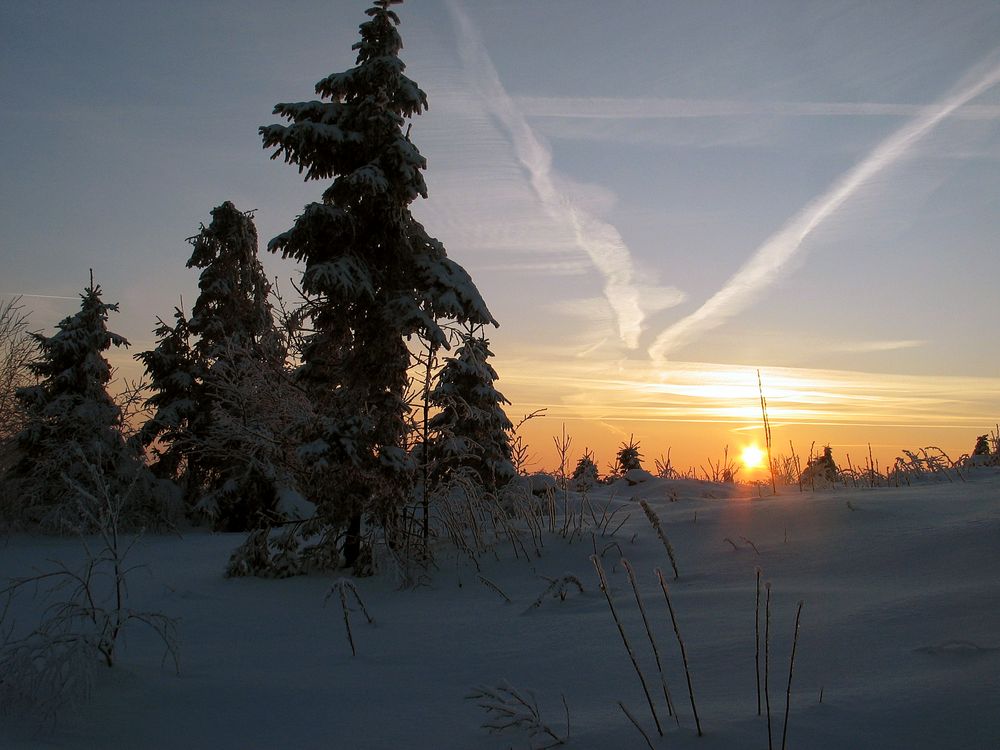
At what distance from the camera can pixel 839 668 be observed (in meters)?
2.82

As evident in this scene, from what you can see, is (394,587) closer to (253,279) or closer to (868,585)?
(868,585)

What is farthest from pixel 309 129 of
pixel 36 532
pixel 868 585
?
pixel 36 532

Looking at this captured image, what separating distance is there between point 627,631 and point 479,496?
4.51m

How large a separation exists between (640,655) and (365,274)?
6277 millimetres

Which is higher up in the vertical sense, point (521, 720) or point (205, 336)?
point (205, 336)

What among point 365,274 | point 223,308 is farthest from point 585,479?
point 223,308

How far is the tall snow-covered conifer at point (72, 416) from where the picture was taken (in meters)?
16.2

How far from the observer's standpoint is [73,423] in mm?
16484

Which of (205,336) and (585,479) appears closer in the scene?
(585,479)

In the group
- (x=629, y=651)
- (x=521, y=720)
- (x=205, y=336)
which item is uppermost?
(x=205, y=336)

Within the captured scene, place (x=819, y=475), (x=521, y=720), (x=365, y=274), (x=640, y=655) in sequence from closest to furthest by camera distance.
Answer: (x=521, y=720), (x=640, y=655), (x=365, y=274), (x=819, y=475)

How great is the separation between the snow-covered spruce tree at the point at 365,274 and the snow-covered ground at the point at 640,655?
2.07m

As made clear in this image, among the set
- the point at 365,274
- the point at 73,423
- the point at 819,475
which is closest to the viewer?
the point at 365,274

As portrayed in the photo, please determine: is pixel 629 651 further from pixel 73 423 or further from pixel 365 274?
pixel 73 423
